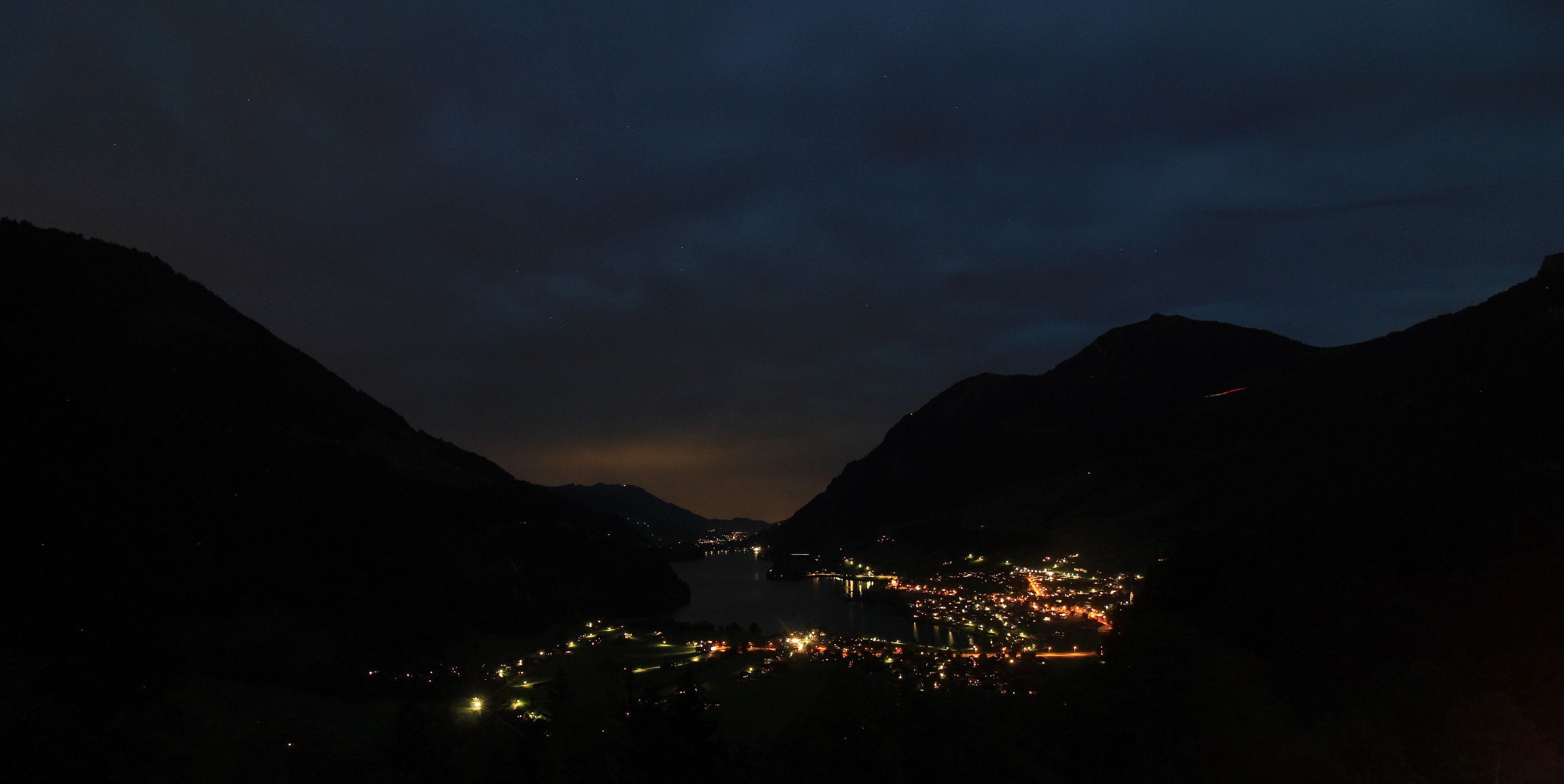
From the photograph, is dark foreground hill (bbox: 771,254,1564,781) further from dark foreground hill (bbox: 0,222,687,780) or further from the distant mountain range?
the distant mountain range

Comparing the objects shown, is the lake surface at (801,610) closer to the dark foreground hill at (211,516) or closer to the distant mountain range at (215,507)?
the distant mountain range at (215,507)

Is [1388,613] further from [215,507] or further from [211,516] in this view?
[215,507]

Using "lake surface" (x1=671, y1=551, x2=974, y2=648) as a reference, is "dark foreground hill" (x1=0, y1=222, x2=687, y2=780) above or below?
above

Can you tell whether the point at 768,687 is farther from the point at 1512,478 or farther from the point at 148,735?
the point at 1512,478

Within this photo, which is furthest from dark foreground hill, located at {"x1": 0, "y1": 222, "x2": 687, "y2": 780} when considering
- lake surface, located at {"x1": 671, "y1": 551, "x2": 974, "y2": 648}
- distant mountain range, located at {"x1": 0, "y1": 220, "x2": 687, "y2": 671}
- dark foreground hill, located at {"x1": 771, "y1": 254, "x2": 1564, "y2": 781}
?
dark foreground hill, located at {"x1": 771, "y1": 254, "x2": 1564, "y2": 781}

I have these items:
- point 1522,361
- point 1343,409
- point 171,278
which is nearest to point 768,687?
point 1522,361

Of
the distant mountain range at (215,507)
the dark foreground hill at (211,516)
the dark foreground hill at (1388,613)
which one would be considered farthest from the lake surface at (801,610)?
the dark foreground hill at (1388,613)
